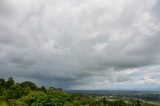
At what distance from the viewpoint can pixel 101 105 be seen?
618 ft

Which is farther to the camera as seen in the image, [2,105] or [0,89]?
[0,89]

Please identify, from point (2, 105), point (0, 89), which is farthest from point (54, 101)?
point (0, 89)

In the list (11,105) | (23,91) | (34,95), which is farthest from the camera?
(23,91)

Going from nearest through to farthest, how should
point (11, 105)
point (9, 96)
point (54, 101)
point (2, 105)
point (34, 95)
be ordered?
1. point (2, 105)
2. point (11, 105)
3. point (54, 101)
4. point (34, 95)
5. point (9, 96)

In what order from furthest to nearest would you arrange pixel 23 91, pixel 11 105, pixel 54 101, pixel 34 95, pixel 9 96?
pixel 23 91 < pixel 9 96 < pixel 34 95 < pixel 54 101 < pixel 11 105

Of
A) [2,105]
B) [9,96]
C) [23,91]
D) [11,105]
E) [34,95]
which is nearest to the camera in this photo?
[2,105]

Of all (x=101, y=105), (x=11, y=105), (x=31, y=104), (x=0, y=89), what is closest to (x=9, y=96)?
(x=0, y=89)

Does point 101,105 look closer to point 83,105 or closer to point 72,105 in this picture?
point 83,105

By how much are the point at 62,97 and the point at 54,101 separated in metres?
16.2

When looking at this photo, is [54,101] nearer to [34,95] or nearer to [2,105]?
[34,95]

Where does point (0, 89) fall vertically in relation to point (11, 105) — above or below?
above

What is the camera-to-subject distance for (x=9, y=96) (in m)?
183

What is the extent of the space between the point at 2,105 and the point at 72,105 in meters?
42.7

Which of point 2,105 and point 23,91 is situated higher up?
point 23,91
